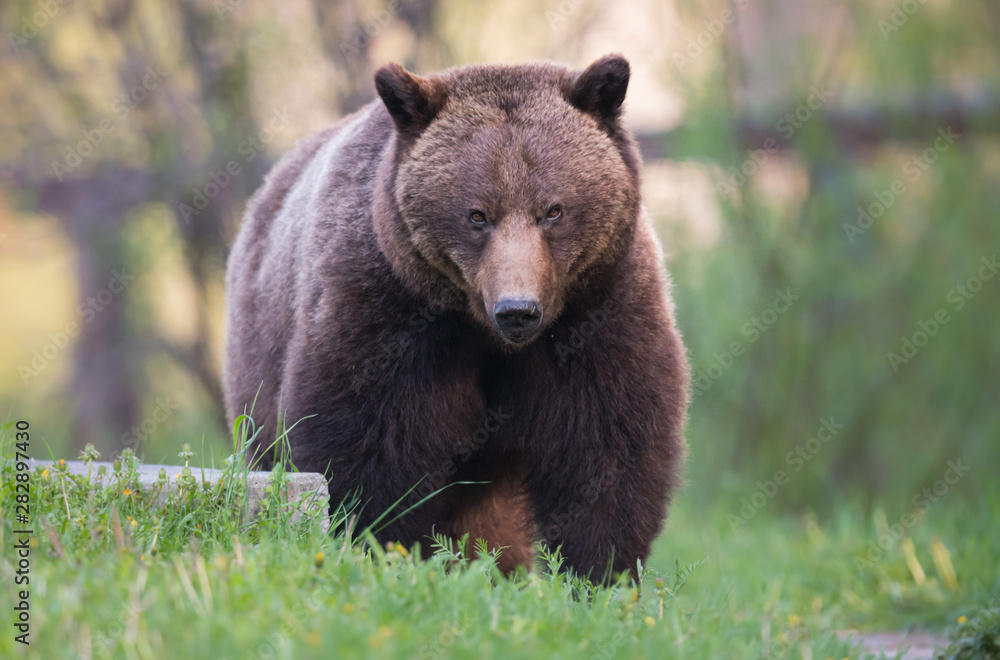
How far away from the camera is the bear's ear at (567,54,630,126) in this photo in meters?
4.57

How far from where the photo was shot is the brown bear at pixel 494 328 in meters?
4.37

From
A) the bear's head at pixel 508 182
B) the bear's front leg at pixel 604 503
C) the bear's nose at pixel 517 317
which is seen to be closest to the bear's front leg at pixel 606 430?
the bear's front leg at pixel 604 503

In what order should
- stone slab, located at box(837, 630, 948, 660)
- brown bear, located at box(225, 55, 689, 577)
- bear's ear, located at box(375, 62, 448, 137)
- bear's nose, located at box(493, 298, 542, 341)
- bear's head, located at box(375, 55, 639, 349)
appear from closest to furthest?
bear's nose, located at box(493, 298, 542, 341)
bear's head, located at box(375, 55, 639, 349)
brown bear, located at box(225, 55, 689, 577)
bear's ear, located at box(375, 62, 448, 137)
stone slab, located at box(837, 630, 948, 660)

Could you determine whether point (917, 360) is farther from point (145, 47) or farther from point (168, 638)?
point (168, 638)

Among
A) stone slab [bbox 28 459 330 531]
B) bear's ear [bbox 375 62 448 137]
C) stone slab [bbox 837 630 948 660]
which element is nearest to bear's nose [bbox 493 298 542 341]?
stone slab [bbox 28 459 330 531]

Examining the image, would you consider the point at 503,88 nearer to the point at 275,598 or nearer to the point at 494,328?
the point at 494,328

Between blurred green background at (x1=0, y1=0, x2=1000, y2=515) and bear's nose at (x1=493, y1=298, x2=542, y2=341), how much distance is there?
19.8 ft

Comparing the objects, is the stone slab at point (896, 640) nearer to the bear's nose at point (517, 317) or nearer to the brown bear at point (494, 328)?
the brown bear at point (494, 328)

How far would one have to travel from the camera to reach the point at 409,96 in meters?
4.53

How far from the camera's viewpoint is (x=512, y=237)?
4223 millimetres

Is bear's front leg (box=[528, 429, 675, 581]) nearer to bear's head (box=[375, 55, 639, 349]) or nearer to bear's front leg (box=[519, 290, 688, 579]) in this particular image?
bear's front leg (box=[519, 290, 688, 579])

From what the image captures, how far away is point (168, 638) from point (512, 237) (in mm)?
2130

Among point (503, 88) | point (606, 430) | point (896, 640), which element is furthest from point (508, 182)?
point (896, 640)

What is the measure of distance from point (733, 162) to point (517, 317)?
6732 mm
